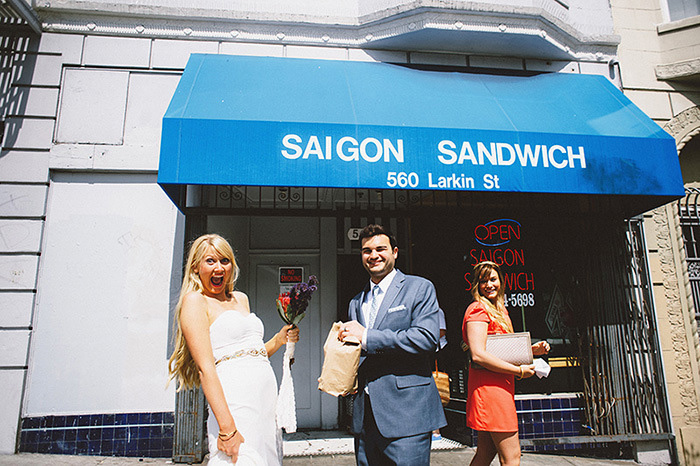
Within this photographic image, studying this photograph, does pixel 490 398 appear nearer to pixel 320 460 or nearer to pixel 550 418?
pixel 320 460

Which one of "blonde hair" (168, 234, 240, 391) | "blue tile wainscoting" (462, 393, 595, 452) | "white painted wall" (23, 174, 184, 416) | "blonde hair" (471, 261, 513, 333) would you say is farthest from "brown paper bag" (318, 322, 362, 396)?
"blue tile wainscoting" (462, 393, 595, 452)

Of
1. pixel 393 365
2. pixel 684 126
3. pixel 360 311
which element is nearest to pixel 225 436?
pixel 393 365

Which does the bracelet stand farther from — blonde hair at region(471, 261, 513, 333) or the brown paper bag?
blonde hair at region(471, 261, 513, 333)

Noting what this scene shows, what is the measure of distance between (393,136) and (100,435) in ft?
15.2

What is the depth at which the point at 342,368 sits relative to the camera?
2621 mm

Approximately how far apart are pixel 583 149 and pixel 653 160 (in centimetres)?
88

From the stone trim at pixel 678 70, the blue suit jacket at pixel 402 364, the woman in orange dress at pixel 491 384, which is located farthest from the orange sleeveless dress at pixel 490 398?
the stone trim at pixel 678 70

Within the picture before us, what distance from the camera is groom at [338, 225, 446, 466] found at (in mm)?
2648

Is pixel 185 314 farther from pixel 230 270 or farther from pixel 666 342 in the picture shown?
pixel 666 342

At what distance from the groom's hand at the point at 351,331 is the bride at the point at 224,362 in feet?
1.67

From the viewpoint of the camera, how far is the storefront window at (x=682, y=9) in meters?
6.63

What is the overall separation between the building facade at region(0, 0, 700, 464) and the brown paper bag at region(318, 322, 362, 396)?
91.3 inches

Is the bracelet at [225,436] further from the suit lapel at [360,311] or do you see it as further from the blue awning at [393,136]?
the blue awning at [393,136]

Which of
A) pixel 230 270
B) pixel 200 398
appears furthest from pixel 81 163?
pixel 230 270
